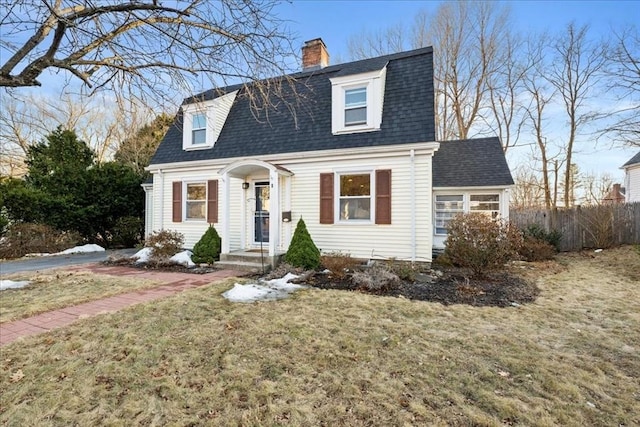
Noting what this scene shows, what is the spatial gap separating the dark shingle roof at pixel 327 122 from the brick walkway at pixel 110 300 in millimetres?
4213

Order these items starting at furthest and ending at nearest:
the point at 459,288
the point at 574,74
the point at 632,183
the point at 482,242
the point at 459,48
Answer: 1. the point at 459,48
2. the point at 632,183
3. the point at 574,74
4. the point at 482,242
5. the point at 459,288

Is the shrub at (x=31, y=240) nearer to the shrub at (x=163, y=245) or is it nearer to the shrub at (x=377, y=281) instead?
the shrub at (x=163, y=245)

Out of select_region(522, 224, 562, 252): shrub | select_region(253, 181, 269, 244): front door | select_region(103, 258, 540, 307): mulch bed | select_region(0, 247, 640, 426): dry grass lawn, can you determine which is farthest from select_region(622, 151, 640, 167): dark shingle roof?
select_region(253, 181, 269, 244): front door

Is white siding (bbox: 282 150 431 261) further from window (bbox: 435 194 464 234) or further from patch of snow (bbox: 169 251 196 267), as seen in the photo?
window (bbox: 435 194 464 234)

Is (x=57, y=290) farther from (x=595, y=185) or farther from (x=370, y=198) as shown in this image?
(x=595, y=185)

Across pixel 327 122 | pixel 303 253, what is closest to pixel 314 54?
pixel 327 122

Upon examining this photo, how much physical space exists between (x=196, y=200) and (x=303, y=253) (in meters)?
5.32

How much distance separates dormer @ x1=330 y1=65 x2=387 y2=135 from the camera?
900cm

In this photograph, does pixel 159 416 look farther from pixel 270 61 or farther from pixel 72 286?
pixel 72 286

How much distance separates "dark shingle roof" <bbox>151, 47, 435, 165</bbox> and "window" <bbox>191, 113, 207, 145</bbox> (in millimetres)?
477

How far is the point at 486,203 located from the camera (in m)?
10.7

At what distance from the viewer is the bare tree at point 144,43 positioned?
290cm

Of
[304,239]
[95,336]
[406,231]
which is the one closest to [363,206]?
[406,231]

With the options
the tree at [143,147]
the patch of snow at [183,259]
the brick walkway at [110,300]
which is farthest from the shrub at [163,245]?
the tree at [143,147]
